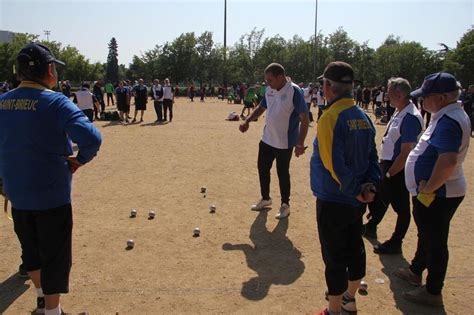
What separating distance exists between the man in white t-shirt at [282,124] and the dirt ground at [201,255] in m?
0.78

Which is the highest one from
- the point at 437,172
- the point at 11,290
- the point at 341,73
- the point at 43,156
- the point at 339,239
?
the point at 341,73

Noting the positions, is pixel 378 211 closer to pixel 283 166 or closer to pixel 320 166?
pixel 283 166

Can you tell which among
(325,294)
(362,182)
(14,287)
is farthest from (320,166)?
(14,287)

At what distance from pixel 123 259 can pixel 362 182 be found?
9.92 ft

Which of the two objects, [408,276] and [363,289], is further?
[408,276]

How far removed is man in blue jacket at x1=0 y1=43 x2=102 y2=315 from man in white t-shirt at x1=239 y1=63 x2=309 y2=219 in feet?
11.3

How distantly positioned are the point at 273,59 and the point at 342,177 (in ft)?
214

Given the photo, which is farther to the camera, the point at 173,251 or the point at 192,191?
the point at 192,191

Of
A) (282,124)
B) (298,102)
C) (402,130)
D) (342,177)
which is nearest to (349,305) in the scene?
(342,177)

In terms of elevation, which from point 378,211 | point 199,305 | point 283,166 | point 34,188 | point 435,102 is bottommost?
point 199,305

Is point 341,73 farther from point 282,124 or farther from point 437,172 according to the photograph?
A: point 282,124

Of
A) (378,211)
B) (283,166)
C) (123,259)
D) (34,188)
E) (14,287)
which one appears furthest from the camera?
(283,166)

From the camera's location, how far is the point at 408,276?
4.41 m

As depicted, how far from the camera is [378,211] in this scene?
219 inches
